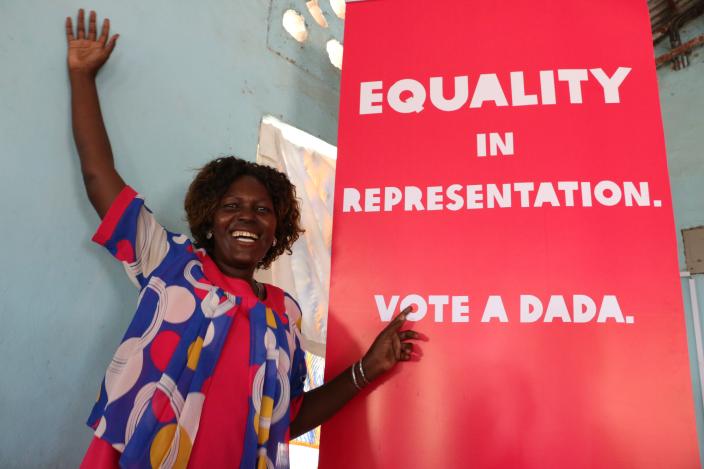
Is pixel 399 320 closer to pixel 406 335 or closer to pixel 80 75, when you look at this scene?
pixel 406 335

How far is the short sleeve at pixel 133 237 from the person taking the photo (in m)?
Result: 1.09

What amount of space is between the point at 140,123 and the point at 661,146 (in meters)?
1.33

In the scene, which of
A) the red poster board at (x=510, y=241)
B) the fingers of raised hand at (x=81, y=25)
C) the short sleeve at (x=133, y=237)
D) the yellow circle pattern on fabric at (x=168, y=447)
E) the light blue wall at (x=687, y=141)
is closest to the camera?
the yellow circle pattern on fabric at (x=168, y=447)

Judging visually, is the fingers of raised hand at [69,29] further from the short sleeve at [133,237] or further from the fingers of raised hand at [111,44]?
the short sleeve at [133,237]

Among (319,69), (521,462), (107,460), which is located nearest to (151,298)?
(107,460)

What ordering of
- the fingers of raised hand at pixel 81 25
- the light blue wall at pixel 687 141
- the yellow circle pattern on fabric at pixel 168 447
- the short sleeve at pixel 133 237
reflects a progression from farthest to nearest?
the light blue wall at pixel 687 141
the fingers of raised hand at pixel 81 25
the short sleeve at pixel 133 237
the yellow circle pattern on fabric at pixel 168 447

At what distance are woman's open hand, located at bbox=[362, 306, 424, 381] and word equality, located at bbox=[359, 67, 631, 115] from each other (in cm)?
58

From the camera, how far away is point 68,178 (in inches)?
50.7

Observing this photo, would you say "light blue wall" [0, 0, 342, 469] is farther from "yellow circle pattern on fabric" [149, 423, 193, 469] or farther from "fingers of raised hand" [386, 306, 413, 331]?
"fingers of raised hand" [386, 306, 413, 331]

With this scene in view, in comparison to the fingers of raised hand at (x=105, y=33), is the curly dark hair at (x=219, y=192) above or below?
below

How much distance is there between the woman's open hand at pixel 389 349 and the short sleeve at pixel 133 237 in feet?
1.74

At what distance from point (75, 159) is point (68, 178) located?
0.05 m

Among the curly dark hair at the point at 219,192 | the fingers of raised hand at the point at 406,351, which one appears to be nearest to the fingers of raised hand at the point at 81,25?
the curly dark hair at the point at 219,192

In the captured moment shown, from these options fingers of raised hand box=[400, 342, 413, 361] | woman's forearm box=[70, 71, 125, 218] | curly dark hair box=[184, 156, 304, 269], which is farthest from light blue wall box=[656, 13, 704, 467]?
woman's forearm box=[70, 71, 125, 218]
